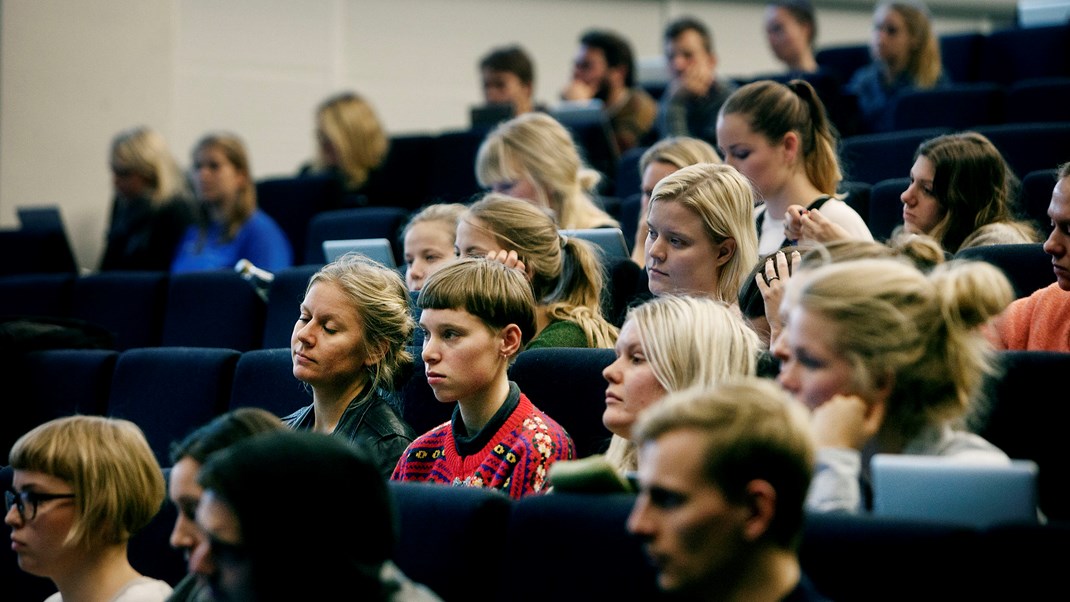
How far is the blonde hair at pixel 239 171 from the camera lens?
13.4 feet

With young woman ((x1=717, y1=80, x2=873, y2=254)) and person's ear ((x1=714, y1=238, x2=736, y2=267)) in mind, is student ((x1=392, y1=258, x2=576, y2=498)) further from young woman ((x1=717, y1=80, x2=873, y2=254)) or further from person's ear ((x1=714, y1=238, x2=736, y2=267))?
young woman ((x1=717, y1=80, x2=873, y2=254))

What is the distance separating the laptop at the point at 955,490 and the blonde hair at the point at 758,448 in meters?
0.15

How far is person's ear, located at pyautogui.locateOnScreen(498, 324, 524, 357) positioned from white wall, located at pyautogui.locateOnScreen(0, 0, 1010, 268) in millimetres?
3095

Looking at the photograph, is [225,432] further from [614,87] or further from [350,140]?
[614,87]

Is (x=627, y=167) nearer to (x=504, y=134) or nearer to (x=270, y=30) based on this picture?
(x=504, y=134)

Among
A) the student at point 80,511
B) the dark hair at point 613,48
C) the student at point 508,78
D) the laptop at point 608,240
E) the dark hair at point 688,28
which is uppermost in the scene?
the dark hair at point 688,28

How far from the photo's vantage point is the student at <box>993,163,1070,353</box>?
6.49ft

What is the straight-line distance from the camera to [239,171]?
414 centimetres

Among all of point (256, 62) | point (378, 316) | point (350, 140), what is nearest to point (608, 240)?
point (378, 316)

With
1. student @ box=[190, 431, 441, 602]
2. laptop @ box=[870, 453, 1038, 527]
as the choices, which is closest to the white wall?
student @ box=[190, 431, 441, 602]

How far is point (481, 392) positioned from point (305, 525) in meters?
0.80

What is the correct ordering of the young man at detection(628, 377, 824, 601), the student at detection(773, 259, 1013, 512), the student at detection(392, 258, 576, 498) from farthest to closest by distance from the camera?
the student at detection(392, 258, 576, 498), the student at detection(773, 259, 1013, 512), the young man at detection(628, 377, 824, 601)

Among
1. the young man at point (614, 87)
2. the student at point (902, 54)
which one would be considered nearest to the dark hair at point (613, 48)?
the young man at point (614, 87)

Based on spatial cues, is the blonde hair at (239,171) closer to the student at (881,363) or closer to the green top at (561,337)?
the green top at (561,337)
